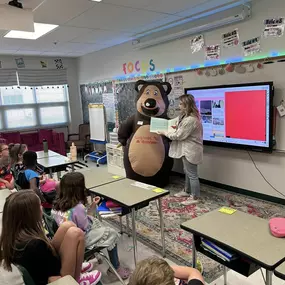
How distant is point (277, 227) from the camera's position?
1544 millimetres

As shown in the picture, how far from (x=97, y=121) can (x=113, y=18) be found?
10.2 feet

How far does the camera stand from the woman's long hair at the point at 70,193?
1992 millimetres

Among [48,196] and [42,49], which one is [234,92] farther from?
[42,49]

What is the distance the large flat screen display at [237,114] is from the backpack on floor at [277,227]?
1.98m

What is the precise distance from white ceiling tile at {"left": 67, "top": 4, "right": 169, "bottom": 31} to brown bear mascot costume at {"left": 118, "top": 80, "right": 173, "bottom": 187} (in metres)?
0.93

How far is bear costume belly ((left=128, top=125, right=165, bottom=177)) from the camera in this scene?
4.18 metres

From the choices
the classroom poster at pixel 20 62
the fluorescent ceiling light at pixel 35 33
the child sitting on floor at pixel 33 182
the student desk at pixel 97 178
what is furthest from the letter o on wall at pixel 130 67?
the child sitting on floor at pixel 33 182

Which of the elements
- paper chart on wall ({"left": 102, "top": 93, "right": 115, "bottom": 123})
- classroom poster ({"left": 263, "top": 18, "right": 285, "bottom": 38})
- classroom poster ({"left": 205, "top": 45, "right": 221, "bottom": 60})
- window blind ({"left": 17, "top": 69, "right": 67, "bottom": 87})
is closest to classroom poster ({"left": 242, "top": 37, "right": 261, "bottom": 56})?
classroom poster ({"left": 263, "top": 18, "right": 285, "bottom": 38})

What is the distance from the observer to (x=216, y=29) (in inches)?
150

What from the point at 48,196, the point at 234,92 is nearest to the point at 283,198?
the point at 234,92

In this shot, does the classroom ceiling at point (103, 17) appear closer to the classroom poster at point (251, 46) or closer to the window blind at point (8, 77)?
the classroom poster at point (251, 46)

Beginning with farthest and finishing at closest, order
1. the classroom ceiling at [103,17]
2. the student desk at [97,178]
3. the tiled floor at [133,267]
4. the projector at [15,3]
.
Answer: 1. the classroom ceiling at [103,17]
2. the projector at [15,3]
3. the student desk at [97,178]
4. the tiled floor at [133,267]

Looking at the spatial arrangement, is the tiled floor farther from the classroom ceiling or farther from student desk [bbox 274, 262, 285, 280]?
the classroom ceiling

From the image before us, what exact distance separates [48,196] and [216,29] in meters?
3.01
